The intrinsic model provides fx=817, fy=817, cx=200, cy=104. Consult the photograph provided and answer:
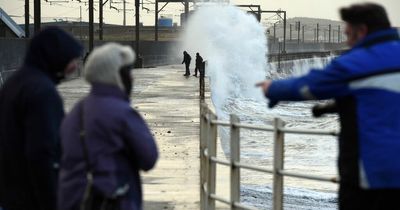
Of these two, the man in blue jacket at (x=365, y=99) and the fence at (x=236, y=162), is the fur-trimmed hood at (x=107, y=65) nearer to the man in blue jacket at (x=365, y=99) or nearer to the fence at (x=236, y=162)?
the man in blue jacket at (x=365, y=99)

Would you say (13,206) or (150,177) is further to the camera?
(150,177)

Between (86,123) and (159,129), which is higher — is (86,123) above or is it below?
above

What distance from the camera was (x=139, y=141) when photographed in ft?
12.3

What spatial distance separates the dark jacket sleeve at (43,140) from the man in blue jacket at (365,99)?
108 cm

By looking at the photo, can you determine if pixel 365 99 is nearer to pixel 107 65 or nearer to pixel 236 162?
pixel 107 65

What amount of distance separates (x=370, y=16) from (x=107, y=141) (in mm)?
1349

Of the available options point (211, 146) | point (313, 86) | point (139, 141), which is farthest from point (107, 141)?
point (211, 146)

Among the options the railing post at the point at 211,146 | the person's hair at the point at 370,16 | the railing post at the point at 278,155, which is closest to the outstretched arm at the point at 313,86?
the person's hair at the point at 370,16

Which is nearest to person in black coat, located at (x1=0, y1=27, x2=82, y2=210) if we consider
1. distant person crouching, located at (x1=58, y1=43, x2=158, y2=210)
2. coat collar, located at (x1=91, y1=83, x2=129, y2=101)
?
distant person crouching, located at (x1=58, y1=43, x2=158, y2=210)

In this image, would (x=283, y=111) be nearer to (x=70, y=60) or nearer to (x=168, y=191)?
(x=168, y=191)

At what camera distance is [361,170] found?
3.63 m

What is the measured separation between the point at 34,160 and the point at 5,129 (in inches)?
9.9

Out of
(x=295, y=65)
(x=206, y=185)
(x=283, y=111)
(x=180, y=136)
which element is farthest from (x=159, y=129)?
(x=295, y=65)

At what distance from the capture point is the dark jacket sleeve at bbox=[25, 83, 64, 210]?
3.98 metres
